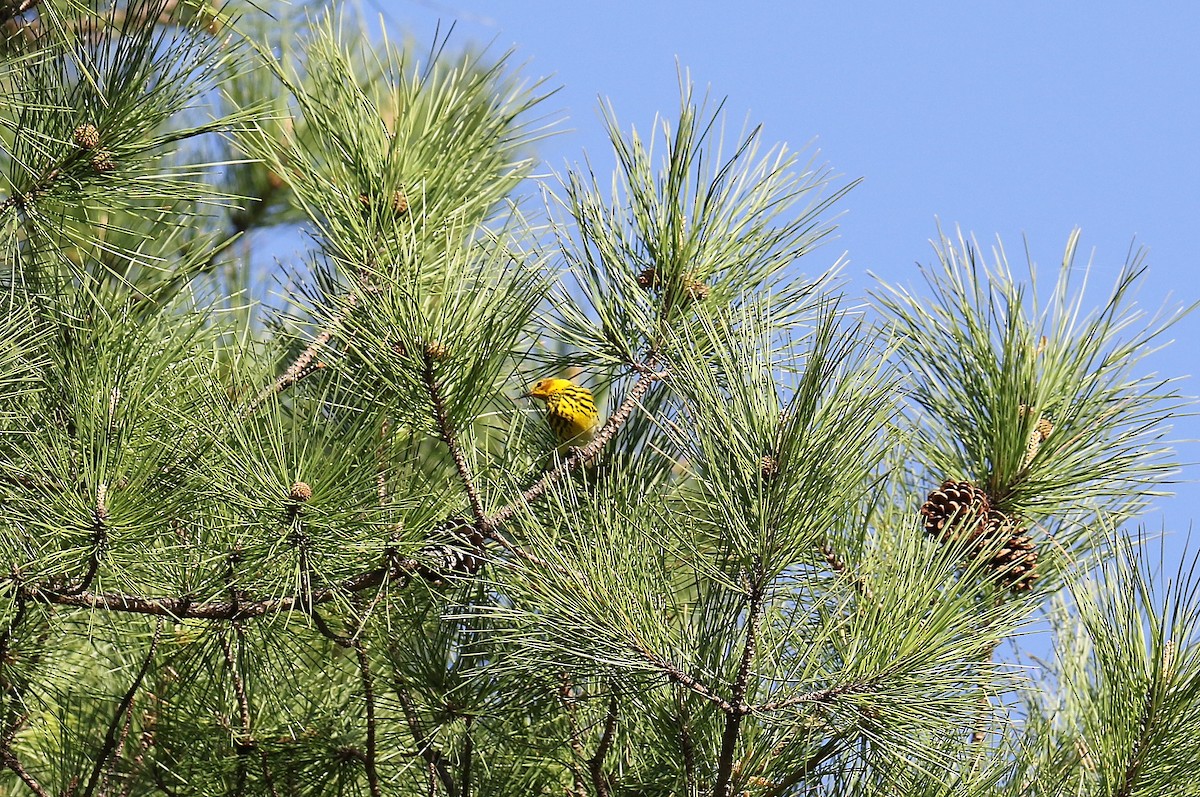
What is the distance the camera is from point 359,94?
1317 millimetres

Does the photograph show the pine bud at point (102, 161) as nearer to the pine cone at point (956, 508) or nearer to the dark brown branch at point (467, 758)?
the dark brown branch at point (467, 758)

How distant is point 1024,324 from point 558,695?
0.60 meters

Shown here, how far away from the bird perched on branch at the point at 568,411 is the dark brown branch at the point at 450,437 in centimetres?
23

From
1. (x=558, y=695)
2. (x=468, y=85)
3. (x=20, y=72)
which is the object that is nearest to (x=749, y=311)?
(x=558, y=695)

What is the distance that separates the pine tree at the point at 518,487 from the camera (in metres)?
1.07

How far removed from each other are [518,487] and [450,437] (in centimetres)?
10

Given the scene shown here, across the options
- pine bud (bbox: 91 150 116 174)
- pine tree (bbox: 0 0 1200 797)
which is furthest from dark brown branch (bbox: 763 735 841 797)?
pine bud (bbox: 91 150 116 174)

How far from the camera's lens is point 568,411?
55.7 inches

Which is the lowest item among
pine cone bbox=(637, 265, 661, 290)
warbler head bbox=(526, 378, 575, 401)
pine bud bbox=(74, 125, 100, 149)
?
warbler head bbox=(526, 378, 575, 401)

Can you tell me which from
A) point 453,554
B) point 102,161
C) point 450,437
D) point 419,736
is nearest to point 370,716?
point 419,736

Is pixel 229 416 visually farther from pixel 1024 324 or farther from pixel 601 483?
pixel 1024 324

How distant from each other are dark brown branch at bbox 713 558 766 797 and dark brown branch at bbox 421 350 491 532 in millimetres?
238

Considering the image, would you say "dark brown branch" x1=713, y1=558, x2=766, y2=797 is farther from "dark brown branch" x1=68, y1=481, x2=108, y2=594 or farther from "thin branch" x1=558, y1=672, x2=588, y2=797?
"dark brown branch" x1=68, y1=481, x2=108, y2=594

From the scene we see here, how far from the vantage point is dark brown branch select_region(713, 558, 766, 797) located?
40.4 inches
